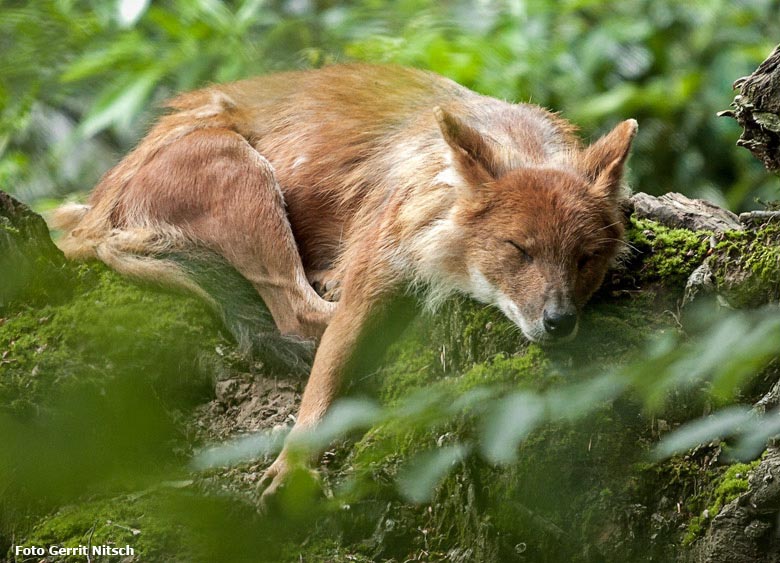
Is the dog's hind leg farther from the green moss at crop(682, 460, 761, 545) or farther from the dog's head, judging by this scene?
the green moss at crop(682, 460, 761, 545)

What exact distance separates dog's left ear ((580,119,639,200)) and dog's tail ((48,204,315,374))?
177 centimetres

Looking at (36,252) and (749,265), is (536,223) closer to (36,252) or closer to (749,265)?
(749,265)

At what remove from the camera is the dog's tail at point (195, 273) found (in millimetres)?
4875

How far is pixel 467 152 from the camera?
4.62 meters

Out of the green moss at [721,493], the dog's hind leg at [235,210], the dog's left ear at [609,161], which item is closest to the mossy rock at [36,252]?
the dog's hind leg at [235,210]

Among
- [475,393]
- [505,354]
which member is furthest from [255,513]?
[505,354]

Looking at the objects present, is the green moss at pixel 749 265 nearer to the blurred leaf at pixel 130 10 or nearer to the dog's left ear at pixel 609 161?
the dog's left ear at pixel 609 161

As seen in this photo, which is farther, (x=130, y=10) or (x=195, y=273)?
(x=195, y=273)

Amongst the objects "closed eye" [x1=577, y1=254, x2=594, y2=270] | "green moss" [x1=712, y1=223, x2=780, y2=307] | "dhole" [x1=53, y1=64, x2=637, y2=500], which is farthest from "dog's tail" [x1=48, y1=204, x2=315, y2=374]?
"green moss" [x1=712, y1=223, x2=780, y2=307]

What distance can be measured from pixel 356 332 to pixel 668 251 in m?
1.58

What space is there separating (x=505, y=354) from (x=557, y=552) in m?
1.09

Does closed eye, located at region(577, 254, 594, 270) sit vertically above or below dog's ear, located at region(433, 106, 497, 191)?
below

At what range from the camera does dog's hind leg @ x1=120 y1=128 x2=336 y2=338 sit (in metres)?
5.14

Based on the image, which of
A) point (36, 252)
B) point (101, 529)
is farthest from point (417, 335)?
point (36, 252)
